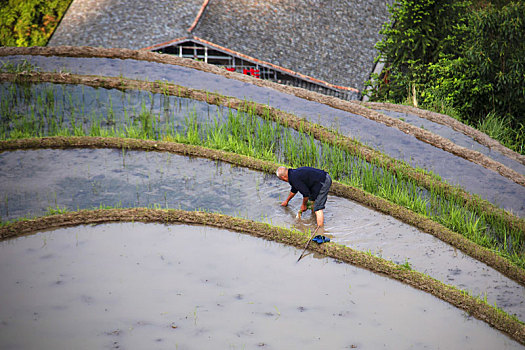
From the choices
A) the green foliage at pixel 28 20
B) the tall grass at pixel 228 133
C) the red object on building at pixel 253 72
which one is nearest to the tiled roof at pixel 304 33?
the red object on building at pixel 253 72

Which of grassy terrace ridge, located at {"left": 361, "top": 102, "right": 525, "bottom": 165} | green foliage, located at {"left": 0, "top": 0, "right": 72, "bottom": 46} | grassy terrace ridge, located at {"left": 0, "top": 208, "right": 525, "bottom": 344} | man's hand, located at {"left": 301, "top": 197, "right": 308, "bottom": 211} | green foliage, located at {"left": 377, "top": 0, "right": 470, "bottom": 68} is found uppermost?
green foliage, located at {"left": 377, "top": 0, "right": 470, "bottom": 68}

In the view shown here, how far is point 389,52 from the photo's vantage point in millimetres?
13727

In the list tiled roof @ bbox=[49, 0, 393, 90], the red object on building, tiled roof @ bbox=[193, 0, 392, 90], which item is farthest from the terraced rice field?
tiled roof @ bbox=[49, 0, 393, 90]

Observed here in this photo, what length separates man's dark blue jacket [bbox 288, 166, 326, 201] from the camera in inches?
227

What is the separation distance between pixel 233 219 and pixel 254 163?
139 cm

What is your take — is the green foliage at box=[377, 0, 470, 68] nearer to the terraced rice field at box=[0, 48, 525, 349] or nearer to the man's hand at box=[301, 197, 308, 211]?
the terraced rice field at box=[0, 48, 525, 349]

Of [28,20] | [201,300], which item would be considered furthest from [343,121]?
[28,20]

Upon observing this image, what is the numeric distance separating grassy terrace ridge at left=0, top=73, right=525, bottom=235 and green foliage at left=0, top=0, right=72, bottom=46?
12.6 metres

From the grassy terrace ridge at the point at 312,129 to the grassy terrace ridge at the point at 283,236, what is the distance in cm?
172

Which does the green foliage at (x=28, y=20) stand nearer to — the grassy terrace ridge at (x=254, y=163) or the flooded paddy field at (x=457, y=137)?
the grassy terrace ridge at (x=254, y=163)

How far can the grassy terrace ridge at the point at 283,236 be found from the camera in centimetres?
446

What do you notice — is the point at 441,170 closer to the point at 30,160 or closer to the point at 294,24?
the point at 30,160

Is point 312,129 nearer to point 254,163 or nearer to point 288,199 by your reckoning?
point 254,163

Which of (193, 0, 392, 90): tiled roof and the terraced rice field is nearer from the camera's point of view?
the terraced rice field
